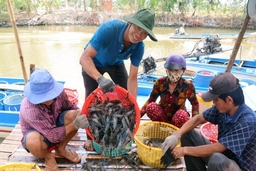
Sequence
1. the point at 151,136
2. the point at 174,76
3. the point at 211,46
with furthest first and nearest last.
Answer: the point at 211,46, the point at 151,136, the point at 174,76

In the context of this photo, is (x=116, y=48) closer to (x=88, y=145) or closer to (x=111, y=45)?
(x=111, y=45)

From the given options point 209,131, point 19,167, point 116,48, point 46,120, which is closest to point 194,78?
point 209,131

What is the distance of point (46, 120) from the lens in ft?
7.80

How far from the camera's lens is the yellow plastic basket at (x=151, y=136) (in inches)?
95.7

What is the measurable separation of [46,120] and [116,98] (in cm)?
84

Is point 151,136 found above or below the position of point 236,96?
below

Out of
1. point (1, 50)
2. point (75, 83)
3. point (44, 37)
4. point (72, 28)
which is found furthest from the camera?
point (72, 28)

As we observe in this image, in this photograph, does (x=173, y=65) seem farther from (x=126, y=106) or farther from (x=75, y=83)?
(x=75, y=83)

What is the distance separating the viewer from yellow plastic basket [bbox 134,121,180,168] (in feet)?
7.98

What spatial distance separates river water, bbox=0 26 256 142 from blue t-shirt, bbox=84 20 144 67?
763 centimetres

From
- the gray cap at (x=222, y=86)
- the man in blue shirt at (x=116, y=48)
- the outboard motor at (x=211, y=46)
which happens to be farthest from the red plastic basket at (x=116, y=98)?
the outboard motor at (x=211, y=46)

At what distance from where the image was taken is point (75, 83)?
26.6 ft

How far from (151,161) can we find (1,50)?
53.4 feet

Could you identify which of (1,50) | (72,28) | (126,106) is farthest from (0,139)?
(72,28)
